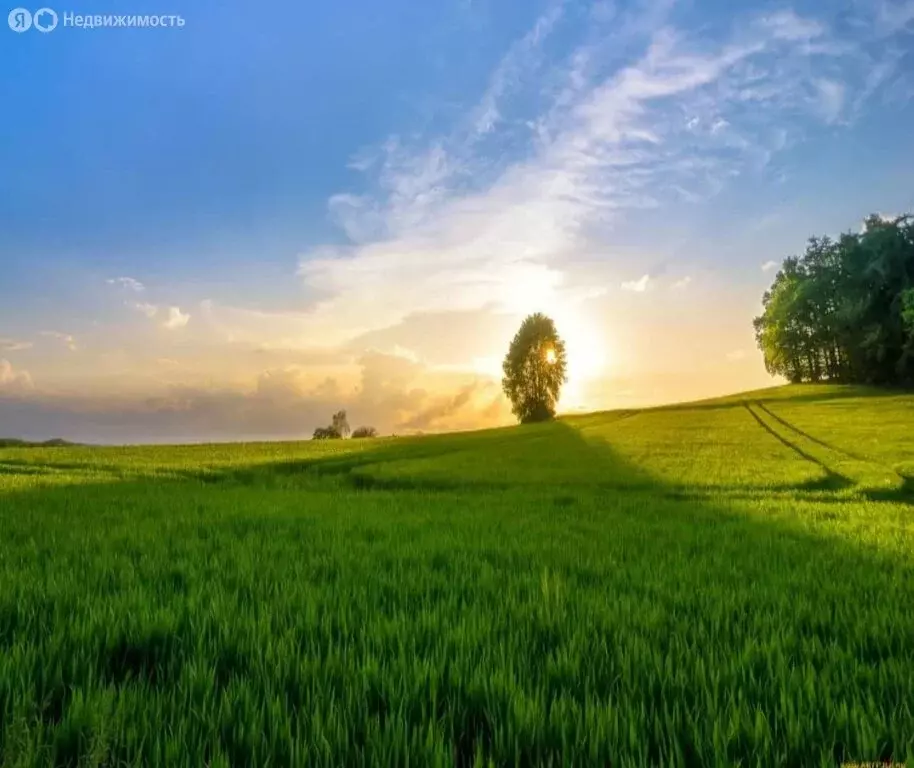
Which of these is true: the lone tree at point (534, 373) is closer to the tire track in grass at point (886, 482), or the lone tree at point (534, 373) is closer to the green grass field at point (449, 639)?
the tire track in grass at point (886, 482)

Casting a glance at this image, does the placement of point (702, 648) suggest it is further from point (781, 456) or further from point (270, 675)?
point (781, 456)

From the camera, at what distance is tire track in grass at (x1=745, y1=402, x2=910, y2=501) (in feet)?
64.7

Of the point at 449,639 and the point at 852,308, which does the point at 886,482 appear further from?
the point at 852,308

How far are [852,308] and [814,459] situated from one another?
50.7 metres

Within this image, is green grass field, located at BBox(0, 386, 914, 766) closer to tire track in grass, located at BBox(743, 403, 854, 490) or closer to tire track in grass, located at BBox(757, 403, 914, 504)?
tire track in grass, located at BBox(757, 403, 914, 504)

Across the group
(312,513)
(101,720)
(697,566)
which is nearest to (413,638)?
(101,720)

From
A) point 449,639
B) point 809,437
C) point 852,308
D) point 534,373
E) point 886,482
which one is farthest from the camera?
point 534,373

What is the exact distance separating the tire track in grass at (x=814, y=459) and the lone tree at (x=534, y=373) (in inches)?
1693

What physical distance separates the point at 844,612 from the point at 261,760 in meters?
4.73

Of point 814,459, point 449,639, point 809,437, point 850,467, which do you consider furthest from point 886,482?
point 449,639

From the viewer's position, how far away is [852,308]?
68.5 meters

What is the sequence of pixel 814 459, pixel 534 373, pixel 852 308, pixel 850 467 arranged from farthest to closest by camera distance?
pixel 534 373, pixel 852 308, pixel 814 459, pixel 850 467

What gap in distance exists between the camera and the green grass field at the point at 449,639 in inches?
102

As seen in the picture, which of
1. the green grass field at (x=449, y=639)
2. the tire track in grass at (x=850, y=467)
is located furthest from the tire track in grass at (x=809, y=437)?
the green grass field at (x=449, y=639)
